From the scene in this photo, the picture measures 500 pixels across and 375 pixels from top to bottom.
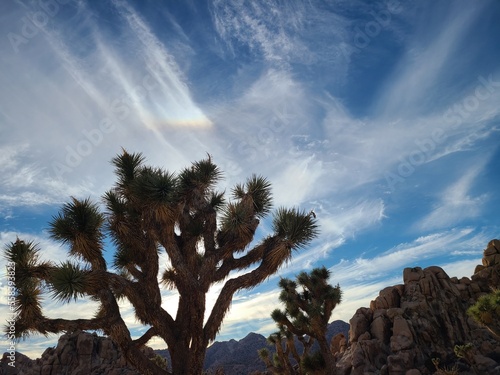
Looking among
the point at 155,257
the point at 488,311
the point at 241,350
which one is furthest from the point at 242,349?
the point at 155,257

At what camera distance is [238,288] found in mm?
11461

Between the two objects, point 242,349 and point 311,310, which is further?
point 242,349

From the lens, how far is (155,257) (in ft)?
37.0

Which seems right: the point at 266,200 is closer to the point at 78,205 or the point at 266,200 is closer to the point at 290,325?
the point at 78,205

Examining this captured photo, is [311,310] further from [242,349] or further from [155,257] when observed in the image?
[242,349]

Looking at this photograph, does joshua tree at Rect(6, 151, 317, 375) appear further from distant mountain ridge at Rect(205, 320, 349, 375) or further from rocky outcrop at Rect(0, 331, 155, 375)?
distant mountain ridge at Rect(205, 320, 349, 375)

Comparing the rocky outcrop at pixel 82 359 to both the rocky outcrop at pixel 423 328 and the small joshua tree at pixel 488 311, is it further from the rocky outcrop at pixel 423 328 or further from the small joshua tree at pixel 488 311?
the small joshua tree at pixel 488 311

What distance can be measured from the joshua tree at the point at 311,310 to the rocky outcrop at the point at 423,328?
8228 millimetres

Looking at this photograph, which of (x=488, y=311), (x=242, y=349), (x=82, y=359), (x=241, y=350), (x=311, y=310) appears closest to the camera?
(x=488, y=311)

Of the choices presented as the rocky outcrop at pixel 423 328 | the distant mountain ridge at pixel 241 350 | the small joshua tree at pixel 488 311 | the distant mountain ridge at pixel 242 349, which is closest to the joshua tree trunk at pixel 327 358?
the small joshua tree at pixel 488 311

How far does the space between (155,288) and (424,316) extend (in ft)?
89.2

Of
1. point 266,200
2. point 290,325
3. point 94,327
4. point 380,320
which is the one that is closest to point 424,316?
point 380,320

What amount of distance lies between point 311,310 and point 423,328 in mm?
14967

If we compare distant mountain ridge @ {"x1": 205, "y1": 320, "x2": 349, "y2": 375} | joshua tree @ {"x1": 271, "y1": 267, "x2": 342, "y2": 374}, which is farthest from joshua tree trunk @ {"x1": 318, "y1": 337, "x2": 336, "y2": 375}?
distant mountain ridge @ {"x1": 205, "y1": 320, "x2": 349, "y2": 375}
